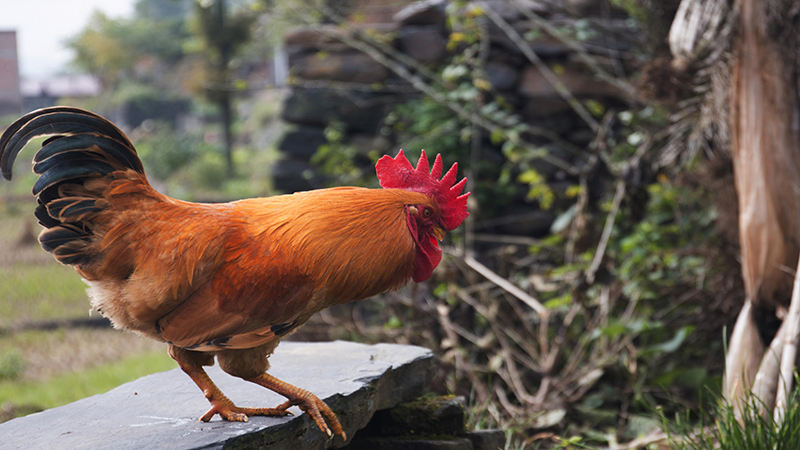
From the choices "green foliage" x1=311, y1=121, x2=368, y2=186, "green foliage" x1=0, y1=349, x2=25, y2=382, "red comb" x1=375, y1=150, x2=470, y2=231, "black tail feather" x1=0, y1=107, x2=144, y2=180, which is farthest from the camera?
"green foliage" x1=311, y1=121, x2=368, y2=186

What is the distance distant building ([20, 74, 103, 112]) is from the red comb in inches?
145

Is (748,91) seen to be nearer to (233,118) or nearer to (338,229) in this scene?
(338,229)

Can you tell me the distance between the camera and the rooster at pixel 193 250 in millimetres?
1815

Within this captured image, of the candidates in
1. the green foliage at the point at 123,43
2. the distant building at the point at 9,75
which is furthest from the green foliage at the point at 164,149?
the distant building at the point at 9,75

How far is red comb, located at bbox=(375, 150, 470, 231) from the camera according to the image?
2148 mm

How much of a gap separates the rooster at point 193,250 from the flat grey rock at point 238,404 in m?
0.20

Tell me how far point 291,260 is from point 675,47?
2.55m

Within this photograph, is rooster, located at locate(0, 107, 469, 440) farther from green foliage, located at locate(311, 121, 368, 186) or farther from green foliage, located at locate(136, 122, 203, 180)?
green foliage, located at locate(136, 122, 203, 180)

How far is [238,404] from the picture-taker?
2240 mm

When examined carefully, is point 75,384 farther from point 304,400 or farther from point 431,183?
point 431,183

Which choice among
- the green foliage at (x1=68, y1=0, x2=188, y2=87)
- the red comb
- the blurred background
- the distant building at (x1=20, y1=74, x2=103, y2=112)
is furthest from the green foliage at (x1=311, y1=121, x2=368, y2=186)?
the green foliage at (x1=68, y1=0, x2=188, y2=87)

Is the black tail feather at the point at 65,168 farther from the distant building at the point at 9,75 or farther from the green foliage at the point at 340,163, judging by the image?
the distant building at the point at 9,75

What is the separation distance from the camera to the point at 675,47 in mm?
3281

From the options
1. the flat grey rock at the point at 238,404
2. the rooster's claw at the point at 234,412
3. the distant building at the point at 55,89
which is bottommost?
the flat grey rock at the point at 238,404
